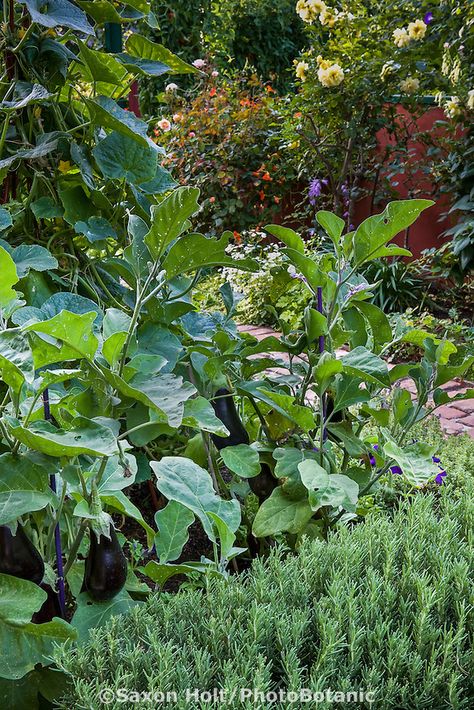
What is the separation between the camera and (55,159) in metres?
1.55

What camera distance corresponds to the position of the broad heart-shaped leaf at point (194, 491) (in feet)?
3.41

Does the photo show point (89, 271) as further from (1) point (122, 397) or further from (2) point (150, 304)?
(1) point (122, 397)

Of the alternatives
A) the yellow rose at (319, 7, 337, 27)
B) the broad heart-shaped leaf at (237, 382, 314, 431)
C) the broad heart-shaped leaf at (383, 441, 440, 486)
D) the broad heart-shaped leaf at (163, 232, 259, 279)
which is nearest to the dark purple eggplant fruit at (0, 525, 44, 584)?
the broad heart-shaped leaf at (163, 232, 259, 279)

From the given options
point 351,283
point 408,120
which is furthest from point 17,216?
point 408,120

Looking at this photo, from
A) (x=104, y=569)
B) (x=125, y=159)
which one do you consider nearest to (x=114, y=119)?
(x=125, y=159)

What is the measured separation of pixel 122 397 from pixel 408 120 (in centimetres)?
690

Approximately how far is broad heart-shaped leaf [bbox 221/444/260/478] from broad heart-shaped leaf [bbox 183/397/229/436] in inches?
11.4

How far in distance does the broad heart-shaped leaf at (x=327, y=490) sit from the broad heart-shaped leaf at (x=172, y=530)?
0.74 ft

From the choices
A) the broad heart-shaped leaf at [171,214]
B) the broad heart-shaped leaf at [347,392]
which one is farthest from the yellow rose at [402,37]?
the broad heart-shaped leaf at [171,214]

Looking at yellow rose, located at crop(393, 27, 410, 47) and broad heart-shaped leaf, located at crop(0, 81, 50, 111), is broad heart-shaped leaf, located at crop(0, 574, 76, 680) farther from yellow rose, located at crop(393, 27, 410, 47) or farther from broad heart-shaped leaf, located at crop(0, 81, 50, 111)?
yellow rose, located at crop(393, 27, 410, 47)

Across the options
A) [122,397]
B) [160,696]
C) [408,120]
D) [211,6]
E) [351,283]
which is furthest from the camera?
[211,6]

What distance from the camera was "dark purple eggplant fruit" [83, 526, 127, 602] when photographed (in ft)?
3.28

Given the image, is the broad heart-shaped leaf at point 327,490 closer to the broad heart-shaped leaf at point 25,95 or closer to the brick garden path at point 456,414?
the broad heart-shaped leaf at point 25,95

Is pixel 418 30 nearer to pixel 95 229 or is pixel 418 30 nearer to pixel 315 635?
pixel 95 229
